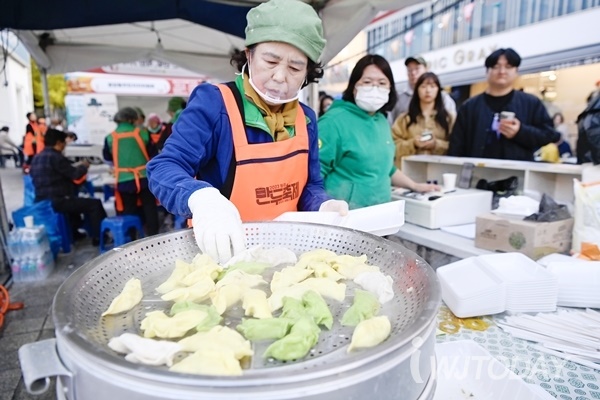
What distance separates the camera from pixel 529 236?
1.76 m

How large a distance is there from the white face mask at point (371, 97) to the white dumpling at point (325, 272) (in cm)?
145

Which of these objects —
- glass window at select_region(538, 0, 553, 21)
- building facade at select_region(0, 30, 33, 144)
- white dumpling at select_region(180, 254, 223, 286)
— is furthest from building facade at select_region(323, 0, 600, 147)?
building facade at select_region(0, 30, 33, 144)

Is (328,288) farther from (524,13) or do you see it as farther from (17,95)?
(17,95)

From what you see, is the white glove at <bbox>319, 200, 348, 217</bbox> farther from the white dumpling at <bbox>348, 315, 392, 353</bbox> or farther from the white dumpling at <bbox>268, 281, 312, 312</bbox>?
the white dumpling at <bbox>348, 315, 392, 353</bbox>

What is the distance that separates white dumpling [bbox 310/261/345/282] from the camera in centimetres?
102

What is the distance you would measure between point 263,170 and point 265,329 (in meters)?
0.78

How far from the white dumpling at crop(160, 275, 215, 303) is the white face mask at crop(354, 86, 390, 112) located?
1.65 metres

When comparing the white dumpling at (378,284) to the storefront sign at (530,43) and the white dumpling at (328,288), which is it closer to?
the white dumpling at (328,288)

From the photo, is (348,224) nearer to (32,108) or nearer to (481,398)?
(481,398)

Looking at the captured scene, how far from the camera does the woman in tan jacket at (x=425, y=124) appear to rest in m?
3.30

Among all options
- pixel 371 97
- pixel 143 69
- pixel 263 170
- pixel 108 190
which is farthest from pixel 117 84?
pixel 263 170

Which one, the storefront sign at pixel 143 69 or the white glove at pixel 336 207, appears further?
the storefront sign at pixel 143 69

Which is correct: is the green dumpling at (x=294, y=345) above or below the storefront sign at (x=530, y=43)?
below

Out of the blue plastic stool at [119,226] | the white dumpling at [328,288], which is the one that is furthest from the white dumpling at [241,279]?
the blue plastic stool at [119,226]
